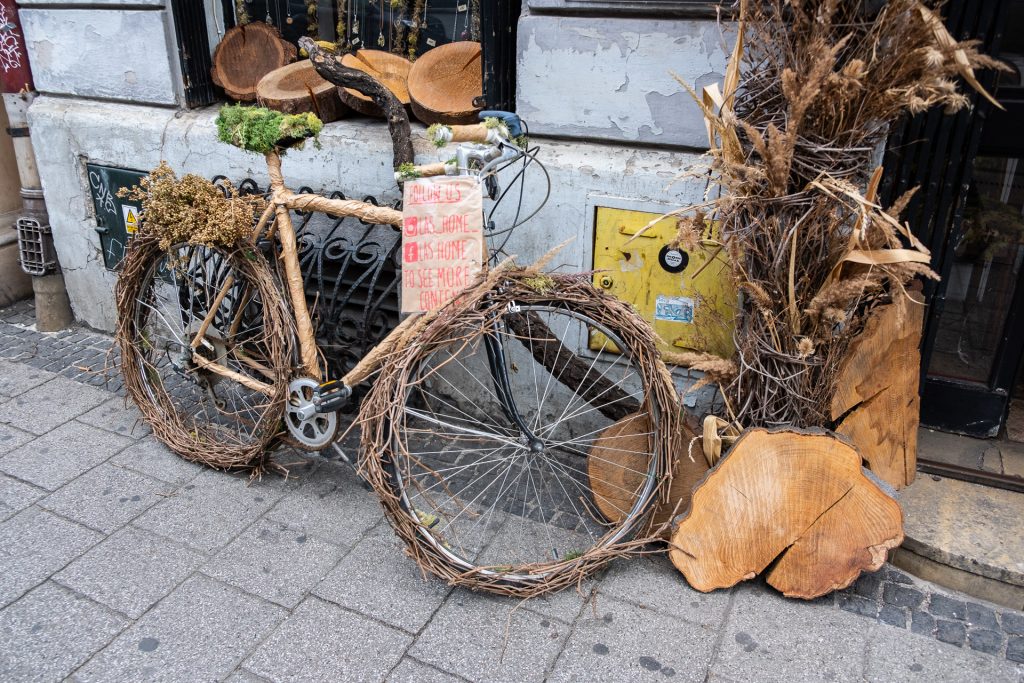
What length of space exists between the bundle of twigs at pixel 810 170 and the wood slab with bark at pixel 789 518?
0.58 ft

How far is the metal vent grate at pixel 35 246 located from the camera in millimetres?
5426

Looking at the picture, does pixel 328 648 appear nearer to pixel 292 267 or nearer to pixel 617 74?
pixel 292 267

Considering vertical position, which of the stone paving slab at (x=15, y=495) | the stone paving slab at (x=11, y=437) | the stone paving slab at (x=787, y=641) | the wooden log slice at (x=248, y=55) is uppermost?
the wooden log slice at (x=248, y=55)

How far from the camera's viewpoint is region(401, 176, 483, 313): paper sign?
3082 mm

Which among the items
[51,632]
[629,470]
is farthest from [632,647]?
[51,632]

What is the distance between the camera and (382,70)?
178 inches

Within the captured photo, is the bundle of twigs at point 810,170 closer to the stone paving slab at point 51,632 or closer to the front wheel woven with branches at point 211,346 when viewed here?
the front wheel woven with branches at point 211,346

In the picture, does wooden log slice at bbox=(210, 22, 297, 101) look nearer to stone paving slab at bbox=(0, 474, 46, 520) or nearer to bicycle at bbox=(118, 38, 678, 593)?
bicycle at bbox=(118, 38, 678, 593)

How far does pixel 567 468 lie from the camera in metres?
3.90

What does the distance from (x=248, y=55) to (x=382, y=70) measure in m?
1.03

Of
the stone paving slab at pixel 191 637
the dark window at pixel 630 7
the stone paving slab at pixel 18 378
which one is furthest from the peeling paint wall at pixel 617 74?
the stone paving slab at pixel 18 378

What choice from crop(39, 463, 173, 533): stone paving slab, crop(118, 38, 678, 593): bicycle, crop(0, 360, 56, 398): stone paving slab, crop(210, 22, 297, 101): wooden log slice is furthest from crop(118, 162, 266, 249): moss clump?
crop(0, 360, 56, 398): stone paving slab

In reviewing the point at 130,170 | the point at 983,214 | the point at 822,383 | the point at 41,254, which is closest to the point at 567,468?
the point at 822,383

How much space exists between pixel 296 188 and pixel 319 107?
462 mm
